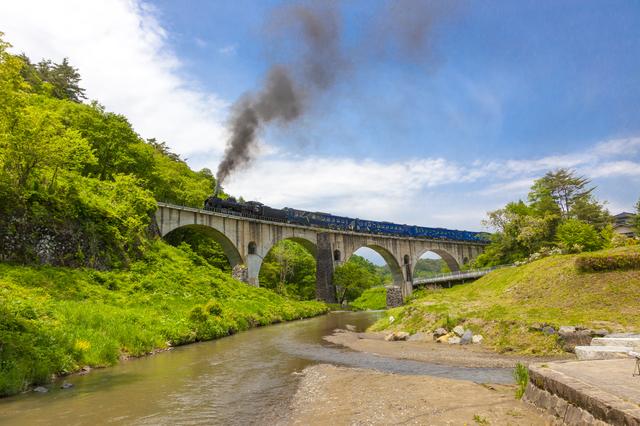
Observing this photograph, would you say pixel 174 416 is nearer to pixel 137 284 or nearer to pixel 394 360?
pixel 394 360

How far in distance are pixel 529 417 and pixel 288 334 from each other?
19.0 m

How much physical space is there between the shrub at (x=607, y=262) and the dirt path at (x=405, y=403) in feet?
49.8

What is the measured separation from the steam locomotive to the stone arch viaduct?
97cm

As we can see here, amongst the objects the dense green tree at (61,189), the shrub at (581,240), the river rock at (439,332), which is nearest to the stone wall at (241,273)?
the dense green tree at (61,189)

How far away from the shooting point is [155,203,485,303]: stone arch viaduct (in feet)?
142

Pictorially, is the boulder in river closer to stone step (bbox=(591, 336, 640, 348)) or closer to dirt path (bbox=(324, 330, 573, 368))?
dirt path (bbox=(324, 330, 573, 368))

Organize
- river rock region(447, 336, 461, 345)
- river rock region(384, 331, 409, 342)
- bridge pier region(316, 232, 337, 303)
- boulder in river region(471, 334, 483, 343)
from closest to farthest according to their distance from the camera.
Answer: boulder in river region(471, 334, 483, 343) < river rock region(447, 336, 461, 345) < river rock region(384, 331, 409, 342) < bridge pier region(316, 232, 337, 303)

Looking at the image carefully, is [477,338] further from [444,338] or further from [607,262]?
[607,262]

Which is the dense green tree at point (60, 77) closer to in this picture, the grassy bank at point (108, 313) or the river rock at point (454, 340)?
the grassy bank at point (108, 313)

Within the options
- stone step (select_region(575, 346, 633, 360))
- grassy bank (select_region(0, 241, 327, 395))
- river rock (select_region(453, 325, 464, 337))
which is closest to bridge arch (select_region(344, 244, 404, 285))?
grassy bank (select_region(0, 241, 327, 395))

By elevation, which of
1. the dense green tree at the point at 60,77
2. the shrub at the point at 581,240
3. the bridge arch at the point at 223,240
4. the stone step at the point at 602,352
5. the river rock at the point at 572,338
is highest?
the dense green tree at the point at 60,77

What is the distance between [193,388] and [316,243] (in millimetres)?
46906

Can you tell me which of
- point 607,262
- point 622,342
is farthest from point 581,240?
point 622,342

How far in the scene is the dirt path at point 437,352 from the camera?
13.1 metres
